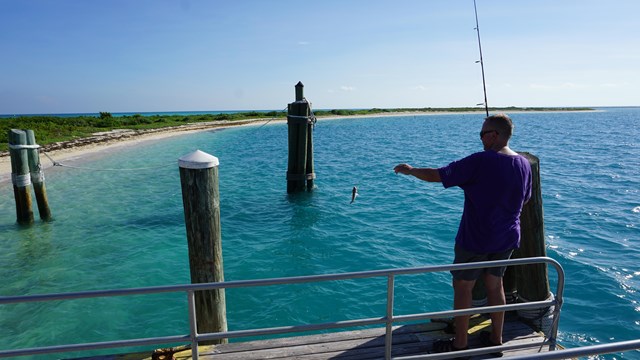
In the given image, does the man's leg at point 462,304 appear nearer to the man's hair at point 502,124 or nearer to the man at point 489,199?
the man at point 489,199

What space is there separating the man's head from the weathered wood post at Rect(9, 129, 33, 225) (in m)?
12.7

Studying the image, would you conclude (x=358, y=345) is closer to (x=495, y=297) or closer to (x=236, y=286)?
(x=495, y=297)

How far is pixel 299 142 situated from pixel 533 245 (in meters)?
11.2

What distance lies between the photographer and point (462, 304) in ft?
13.1

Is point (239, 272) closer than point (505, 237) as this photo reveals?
No

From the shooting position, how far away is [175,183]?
65.5 feet

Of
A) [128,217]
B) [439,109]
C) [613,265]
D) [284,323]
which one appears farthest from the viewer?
[439,109]

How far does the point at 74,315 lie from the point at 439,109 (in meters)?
193

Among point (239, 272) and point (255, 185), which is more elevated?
point (255, 185)

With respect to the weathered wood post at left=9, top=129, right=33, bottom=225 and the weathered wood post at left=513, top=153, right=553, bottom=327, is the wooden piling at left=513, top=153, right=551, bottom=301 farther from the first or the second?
the weathered wood post at left=9, top=129, right=33, bottom=225

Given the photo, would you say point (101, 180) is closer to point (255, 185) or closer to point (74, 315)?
point (255, 185)

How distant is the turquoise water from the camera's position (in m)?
7.65

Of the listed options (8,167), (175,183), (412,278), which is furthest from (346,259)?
(8,167)

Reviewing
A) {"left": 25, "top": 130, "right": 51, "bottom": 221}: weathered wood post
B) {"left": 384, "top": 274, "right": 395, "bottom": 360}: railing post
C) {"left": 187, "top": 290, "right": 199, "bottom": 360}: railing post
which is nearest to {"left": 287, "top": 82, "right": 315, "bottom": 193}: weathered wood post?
{"left": 25, "top": 130, "right": 51, "bottom": 221}: weathered wood post
